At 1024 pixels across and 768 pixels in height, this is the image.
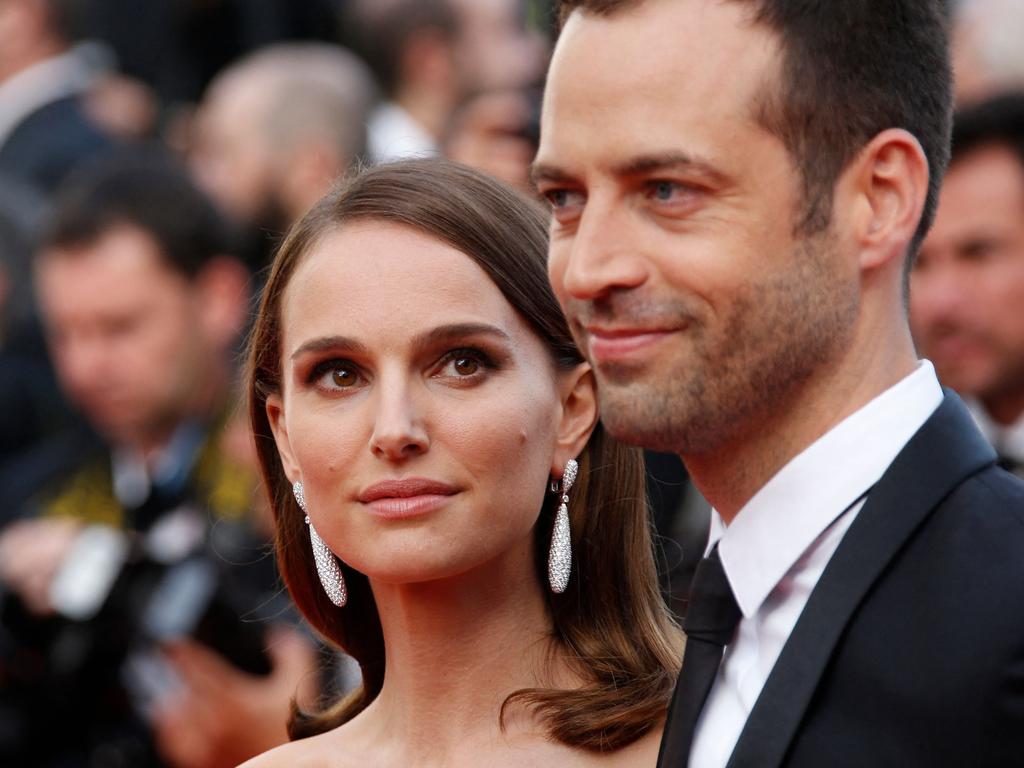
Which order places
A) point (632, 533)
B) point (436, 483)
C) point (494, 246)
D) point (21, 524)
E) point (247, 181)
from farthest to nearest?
point (247, 181), point (21, 524), point (632, 533), point (494, 246), point (436, 483)

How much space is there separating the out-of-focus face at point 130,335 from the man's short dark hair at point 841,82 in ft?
10.3

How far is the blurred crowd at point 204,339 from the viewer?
13.6 ft

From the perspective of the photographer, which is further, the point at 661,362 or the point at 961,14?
the point at 961,14

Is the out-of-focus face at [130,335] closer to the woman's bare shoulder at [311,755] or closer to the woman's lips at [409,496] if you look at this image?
the woman's bare shoulder at [311,755]

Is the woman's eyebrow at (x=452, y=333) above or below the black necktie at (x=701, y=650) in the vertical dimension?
above

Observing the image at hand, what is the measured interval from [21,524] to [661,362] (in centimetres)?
352

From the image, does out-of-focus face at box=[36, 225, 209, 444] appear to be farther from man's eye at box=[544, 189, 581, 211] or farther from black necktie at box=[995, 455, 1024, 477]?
man's eye at box=[544, 189, 581, 211]

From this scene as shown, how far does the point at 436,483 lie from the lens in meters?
2.44

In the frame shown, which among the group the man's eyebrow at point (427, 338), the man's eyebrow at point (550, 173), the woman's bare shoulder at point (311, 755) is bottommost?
the woman's bare shoulder at point (311, 755)

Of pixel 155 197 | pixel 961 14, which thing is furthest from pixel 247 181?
pixel 961 14

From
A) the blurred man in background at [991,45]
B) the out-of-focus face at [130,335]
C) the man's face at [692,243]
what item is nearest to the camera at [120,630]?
the out-of-focus face at [130,335]

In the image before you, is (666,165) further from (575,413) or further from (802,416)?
(575,413)

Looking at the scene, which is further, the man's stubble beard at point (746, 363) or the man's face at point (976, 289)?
the man's face at point (976, 289)

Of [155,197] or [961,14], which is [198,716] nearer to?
[155,197]
